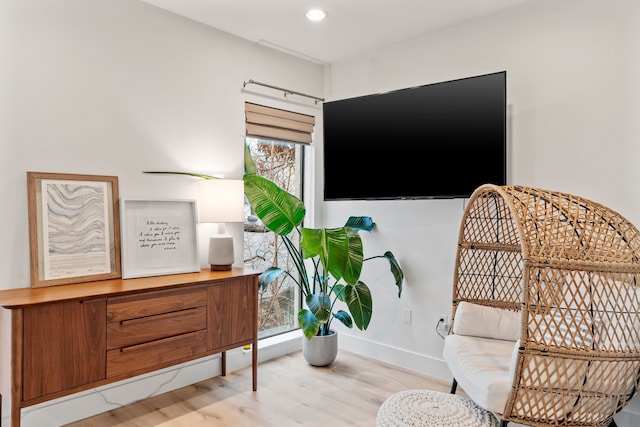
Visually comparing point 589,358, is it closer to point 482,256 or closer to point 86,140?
point 482,256

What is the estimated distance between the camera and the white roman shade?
10.9 feet

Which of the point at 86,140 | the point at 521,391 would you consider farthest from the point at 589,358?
the point at 86,140

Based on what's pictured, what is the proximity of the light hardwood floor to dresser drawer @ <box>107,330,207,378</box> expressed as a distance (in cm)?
35

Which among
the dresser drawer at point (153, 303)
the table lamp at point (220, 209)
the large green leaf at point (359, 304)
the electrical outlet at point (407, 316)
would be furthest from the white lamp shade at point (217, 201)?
the electrical outlet at point (407, 316)

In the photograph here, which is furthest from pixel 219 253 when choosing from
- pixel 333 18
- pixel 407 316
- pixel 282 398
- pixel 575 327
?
pixel 575 327

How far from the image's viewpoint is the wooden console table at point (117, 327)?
6.23 ft

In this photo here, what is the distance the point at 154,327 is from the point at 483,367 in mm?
1642

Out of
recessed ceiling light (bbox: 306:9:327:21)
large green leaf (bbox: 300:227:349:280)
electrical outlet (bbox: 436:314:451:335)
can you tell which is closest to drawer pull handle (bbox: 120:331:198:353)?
large green leaf (bbox: 300:227:349:280)

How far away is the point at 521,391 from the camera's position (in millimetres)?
1702

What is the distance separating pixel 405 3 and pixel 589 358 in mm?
2167

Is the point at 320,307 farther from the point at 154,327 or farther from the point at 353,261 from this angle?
the point at 154,327

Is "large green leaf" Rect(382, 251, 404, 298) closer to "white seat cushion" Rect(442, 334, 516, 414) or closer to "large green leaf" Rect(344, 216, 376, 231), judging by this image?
"large green leaf" Rect(344, 216, 376, 231)

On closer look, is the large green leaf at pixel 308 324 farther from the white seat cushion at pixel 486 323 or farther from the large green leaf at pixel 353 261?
the white seat cushion at pixel 486 323

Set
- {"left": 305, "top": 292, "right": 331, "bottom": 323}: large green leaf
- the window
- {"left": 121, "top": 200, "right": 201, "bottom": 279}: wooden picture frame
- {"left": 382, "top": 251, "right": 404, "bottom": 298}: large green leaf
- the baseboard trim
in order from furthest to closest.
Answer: the window
{"left": 382, "top": 251, "right": 404, "bottom": 298}: large green leaf
{"left": 305, "top": 292, "right": 331, "bottom": 323}: large green leaf
{"left": 121, "top": 200, "right": 201, "bottom": 279}: wooden picture frame
the baseboard trim
